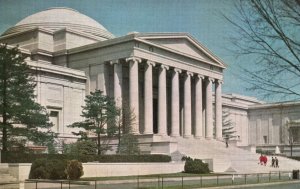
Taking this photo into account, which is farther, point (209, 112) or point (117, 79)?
point (209, 112)

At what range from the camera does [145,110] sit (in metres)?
59.5

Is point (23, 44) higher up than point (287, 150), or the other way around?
point (23, 44)

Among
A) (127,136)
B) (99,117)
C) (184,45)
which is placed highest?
(184,45)

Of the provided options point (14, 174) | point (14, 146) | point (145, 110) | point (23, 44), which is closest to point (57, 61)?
point (23, 44)

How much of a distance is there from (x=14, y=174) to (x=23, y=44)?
39.3 metres

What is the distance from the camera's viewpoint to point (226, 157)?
54656 millimetres

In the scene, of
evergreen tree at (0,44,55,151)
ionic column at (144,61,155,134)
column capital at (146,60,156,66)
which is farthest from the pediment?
evergreen tree at (0,44,55,151)

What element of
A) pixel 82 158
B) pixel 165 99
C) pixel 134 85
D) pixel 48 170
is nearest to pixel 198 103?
pixel 165 99

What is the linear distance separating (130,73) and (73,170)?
1111 inches

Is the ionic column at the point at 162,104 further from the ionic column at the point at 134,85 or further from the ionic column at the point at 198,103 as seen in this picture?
the ionic column at the point at 198,103

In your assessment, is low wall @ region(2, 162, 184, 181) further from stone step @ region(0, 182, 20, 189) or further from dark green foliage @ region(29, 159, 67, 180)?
stone step @ region(0, 182, 20, 189)

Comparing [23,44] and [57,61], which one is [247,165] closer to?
[57,61]

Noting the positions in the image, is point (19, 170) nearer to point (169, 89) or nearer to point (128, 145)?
point (128, 145)

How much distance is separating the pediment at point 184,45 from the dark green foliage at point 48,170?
30.1 metres
